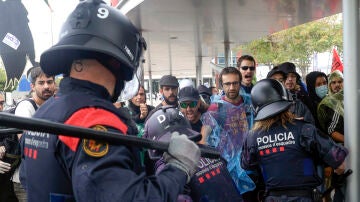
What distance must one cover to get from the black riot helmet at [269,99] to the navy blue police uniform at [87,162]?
1.82 metres

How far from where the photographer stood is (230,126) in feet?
13.0

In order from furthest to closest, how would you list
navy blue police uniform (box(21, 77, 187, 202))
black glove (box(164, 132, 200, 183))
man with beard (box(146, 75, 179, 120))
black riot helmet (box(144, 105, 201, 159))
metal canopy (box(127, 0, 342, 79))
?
man with beard (box(146, 75, 179, 120)) → metal canopy (box(127, 0, 342, 79)) → black riot helmet (box(144, 105, 201, 159)) → black glove (box(164, 132, 200, 183)) → navy blue police uniform (box(21, 77, 187, 202))

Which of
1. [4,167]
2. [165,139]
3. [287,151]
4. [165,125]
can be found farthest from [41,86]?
[287,151]

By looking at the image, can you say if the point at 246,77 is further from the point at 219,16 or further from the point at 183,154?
the point at 183,154

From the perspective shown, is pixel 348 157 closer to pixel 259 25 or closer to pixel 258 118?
pixel 258 118

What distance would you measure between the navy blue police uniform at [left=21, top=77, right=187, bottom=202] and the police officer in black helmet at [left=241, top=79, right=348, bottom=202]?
1823 mm

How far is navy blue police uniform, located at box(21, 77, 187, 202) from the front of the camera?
1.21m

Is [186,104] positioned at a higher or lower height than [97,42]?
lower

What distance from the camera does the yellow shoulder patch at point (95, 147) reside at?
124cm

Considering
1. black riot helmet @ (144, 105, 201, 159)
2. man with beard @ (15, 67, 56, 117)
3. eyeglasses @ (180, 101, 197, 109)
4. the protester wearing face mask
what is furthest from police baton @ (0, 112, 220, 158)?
the protester wearing face mask

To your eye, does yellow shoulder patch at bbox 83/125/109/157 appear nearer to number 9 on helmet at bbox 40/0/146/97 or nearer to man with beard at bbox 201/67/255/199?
number 9 on helmet at bbox 40/0/146/97

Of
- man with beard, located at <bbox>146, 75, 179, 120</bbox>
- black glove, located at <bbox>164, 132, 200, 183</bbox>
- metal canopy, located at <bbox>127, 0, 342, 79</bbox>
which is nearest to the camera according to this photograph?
black glove, located at <bbox>164, 132, 200, 183</bbox>

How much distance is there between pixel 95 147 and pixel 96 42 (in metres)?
0.47

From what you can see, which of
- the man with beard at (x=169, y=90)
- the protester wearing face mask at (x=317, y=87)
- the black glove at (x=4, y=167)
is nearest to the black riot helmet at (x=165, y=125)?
the black glove at (x=4, y=167)
